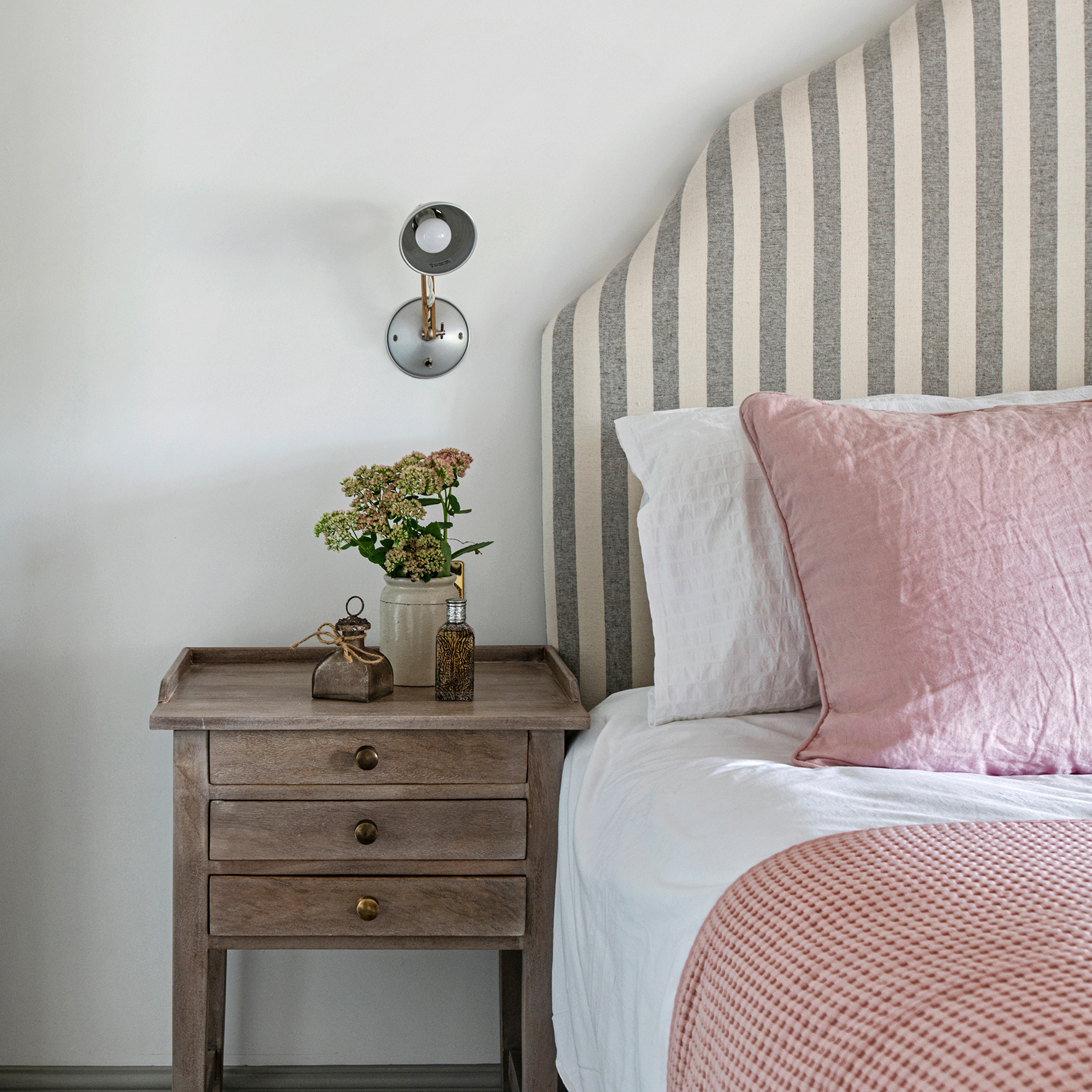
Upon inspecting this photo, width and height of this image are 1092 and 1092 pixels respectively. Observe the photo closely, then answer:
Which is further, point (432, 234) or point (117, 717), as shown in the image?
point (117, 717)

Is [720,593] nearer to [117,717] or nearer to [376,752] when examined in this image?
[376,752]

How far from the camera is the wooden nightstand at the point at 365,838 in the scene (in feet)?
3.93

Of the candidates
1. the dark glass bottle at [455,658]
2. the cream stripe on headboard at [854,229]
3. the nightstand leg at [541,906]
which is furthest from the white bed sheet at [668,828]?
the cream stripe on headboard at [854,229]

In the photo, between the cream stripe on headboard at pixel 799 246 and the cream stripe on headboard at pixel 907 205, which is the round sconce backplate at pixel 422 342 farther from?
the cream stripe on headboard at pixel 907 205

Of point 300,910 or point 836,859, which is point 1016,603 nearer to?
point 836,859

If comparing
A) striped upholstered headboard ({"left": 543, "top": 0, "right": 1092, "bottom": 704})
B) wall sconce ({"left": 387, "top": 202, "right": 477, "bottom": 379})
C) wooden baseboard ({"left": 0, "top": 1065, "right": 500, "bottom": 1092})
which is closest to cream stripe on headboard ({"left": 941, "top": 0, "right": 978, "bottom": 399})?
striped upholstered headboard ({"left": 543, "top": 0, "right": 1092, "bottom": 704})

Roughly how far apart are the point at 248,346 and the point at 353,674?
64 cm

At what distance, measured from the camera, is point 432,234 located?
141 centimetres

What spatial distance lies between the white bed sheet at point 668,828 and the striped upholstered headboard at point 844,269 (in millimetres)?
408

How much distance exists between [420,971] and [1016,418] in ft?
4.23

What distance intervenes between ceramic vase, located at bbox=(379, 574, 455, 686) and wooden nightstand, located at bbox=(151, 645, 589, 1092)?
13 centimetres

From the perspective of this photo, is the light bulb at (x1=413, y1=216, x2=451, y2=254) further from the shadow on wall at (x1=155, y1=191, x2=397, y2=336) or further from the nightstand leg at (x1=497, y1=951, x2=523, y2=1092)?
the nightstand leg at (x1=497, y1=951, x2=523, y2=1092)

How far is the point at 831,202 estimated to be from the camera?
1.54m

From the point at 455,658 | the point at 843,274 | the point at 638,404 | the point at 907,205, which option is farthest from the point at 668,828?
the point at 907,205
